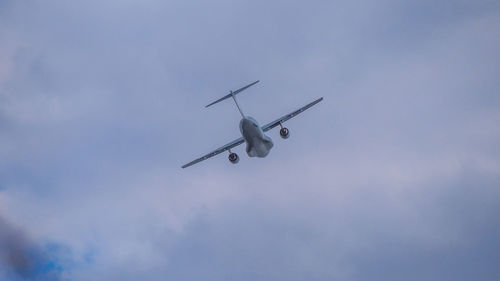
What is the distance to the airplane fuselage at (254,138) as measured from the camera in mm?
116325

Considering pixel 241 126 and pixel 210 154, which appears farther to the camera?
pixel 210 154

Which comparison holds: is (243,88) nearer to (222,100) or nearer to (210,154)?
(222,100)

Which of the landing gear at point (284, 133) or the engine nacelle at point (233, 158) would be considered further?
the engine nacelle at point (233, 158)

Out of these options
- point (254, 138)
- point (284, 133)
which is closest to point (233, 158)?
point (284, 133)

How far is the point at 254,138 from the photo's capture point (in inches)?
4697

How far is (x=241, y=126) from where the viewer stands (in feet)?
383

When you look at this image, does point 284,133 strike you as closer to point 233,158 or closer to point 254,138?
point 254,138

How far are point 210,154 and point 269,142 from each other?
12826 mm

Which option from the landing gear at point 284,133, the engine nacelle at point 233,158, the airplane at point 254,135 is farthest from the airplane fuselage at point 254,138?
the engine nacelle at point 233,158

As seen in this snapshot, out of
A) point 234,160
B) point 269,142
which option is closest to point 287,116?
point 269,142

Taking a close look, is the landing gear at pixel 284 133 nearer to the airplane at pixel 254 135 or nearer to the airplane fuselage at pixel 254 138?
the airplane at pixel 254 135

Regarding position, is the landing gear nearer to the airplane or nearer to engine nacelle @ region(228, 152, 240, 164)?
the airplane

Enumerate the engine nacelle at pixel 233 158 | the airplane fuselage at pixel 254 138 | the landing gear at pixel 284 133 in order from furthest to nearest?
the engine nacelle at pixel 233 158 < the landing gear at pixel 284 133 < the airplane fuselage at pixel 254 138

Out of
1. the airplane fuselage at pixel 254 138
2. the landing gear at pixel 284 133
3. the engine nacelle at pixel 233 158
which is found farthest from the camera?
the engine nacelle at pixel 233 158
